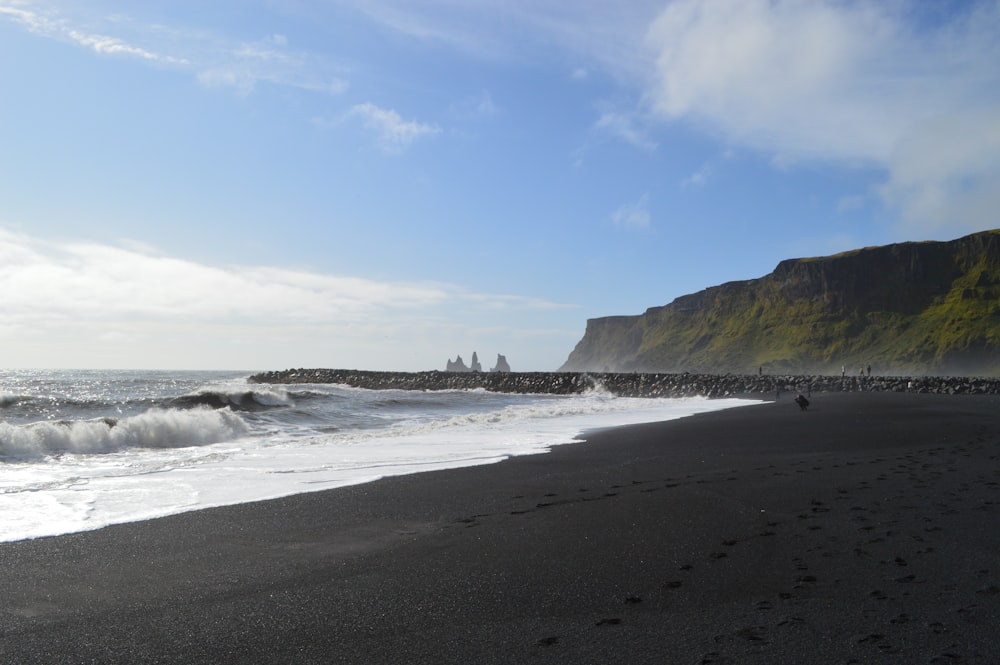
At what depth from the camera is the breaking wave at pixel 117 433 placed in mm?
11961

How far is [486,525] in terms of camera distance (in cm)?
610

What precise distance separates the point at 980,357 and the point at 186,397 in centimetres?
9204

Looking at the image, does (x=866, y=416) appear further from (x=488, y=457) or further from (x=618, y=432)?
(x=488, y=457)

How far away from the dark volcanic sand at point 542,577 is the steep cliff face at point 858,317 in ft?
305

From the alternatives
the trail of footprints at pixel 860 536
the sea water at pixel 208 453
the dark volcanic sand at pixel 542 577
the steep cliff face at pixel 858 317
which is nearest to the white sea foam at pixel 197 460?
the sea water at pixel 208 453

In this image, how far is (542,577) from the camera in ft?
14.6

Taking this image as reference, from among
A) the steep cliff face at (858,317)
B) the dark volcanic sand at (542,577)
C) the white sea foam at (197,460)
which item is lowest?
the white sea foam at (197,460)

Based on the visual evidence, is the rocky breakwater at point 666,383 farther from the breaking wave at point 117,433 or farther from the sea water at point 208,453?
the breaking wave at point 117,433

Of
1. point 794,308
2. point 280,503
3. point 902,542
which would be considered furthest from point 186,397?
point 794,308

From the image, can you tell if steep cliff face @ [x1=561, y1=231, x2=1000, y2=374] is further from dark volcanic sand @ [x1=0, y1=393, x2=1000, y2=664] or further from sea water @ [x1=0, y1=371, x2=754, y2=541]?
dark volcanic sand @ [x1=0, y1=393, x2=1000, y2=664]

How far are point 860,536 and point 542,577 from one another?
8.65 ft

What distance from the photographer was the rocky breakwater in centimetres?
3803

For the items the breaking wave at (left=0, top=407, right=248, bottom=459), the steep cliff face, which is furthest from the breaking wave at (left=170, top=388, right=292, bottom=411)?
the steep cliff face

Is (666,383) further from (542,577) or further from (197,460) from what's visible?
(542,577)
